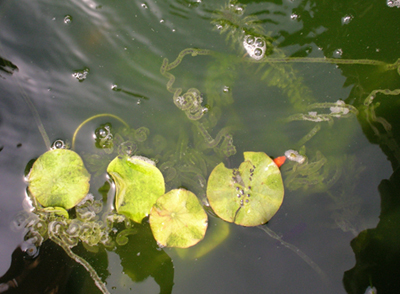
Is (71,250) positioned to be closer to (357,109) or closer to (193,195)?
(193,195)

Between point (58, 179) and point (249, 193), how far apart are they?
1.55 metres

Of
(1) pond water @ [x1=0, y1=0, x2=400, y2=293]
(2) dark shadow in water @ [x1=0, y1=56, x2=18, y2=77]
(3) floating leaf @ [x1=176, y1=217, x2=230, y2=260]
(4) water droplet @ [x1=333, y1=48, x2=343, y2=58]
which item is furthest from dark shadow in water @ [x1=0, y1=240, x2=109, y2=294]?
(4) water droplet @ [x1=333, y1=48, x2=343, y2=58]

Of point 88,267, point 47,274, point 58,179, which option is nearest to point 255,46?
point 58,179

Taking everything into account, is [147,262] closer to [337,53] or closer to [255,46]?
[255,46]

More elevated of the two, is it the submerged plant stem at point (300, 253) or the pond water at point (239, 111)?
the pond water at point (239, 111)

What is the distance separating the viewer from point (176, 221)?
2.02 m

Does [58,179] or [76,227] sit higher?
[58,179]

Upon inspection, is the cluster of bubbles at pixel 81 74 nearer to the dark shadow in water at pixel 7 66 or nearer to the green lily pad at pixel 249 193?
the dark shadow in water at pixel 7 66

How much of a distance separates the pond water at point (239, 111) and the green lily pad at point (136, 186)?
161 mm

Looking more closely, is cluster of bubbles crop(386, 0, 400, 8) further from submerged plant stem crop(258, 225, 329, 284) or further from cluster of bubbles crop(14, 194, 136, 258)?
cluster of bubbles crop(14, 194, 136, 258)

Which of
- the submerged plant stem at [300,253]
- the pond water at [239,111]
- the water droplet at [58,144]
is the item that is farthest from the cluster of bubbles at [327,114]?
the water droplet at [58,144]

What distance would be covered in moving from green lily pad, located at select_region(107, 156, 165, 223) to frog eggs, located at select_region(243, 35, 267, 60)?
1332 mm

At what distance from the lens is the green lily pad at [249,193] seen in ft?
6.65

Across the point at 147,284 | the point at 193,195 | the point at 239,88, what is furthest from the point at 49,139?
the point at 239,88
